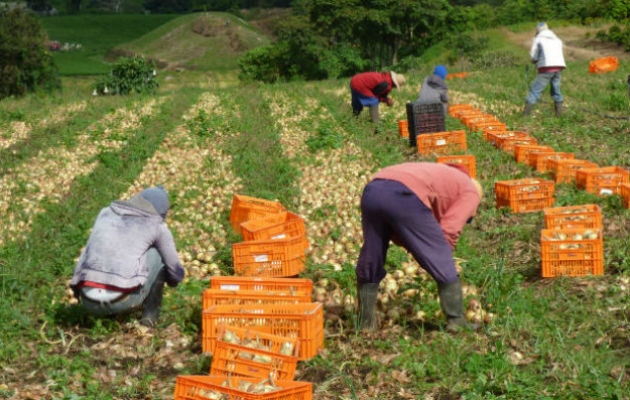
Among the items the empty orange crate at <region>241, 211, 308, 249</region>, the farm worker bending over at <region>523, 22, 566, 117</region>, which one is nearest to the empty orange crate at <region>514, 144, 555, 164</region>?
the farm worker bending over at <region>523, 22, 566, 117</region>

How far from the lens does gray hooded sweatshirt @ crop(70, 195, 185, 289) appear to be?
5.84m

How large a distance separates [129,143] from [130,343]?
8.82 metres

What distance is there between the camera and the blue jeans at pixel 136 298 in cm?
592

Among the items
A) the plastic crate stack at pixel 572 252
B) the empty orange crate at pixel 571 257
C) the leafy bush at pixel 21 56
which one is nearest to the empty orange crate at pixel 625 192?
the plastic crate stack at pixel 572 252

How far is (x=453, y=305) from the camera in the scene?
5598 mm

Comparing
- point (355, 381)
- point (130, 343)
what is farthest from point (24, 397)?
point (355, 381)

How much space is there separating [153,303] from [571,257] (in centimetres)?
396

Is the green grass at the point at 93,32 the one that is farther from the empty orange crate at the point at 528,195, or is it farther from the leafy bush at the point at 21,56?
the empty orange crate at the point at 528,195

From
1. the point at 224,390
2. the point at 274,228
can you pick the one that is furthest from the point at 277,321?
the point at 274,228

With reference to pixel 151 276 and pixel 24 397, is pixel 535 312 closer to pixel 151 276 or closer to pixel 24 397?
pixel 151 276

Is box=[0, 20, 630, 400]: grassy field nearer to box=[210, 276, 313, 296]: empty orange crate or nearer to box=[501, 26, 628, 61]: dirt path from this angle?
box=[210, 276, 313, 296]: empty orange crate

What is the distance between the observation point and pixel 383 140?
13.3m

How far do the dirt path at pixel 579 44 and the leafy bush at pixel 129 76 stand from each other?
20.9 meters

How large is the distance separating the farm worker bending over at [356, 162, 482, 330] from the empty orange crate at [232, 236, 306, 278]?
153 cm
